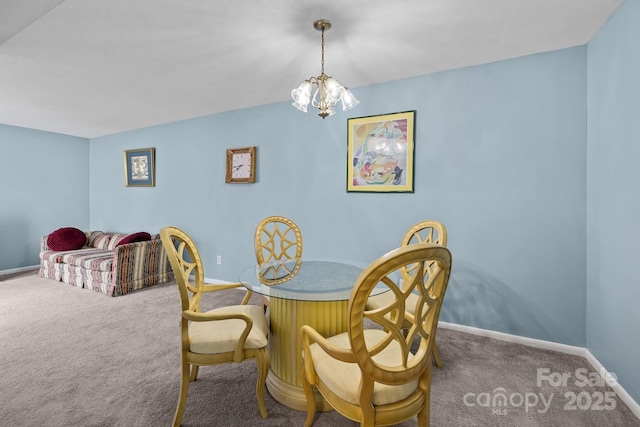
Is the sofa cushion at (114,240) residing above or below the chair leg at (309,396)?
above

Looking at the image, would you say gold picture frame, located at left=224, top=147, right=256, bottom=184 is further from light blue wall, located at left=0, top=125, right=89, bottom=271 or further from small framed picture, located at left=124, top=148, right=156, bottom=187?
light blue wall, located at left=0, top=125, right=89, bottom=271

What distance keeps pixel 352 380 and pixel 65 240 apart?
520 centimetres

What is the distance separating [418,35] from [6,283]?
19.3 ft

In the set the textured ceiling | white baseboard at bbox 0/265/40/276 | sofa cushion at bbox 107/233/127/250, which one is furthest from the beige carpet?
white baseboard at bbox 0/265/40/276

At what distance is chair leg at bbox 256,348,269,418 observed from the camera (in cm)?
157

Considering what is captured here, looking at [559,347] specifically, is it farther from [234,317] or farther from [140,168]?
[140,168]

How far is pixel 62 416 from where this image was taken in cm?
162

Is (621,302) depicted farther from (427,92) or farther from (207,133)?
(207,133)

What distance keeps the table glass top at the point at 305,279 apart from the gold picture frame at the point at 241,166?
1.82 meters

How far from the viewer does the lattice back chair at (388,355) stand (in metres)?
0.96

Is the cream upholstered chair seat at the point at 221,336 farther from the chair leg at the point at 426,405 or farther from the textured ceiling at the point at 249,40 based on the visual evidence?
the textured ceiling at the point at 249,40

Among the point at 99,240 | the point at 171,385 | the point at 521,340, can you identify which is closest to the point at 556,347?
the point at 521,340

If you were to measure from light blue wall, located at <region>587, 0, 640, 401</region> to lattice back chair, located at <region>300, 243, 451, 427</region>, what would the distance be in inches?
56.5

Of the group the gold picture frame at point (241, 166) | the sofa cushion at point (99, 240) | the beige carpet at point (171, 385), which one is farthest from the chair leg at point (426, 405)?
the sofa cushion at point (99, 240)
